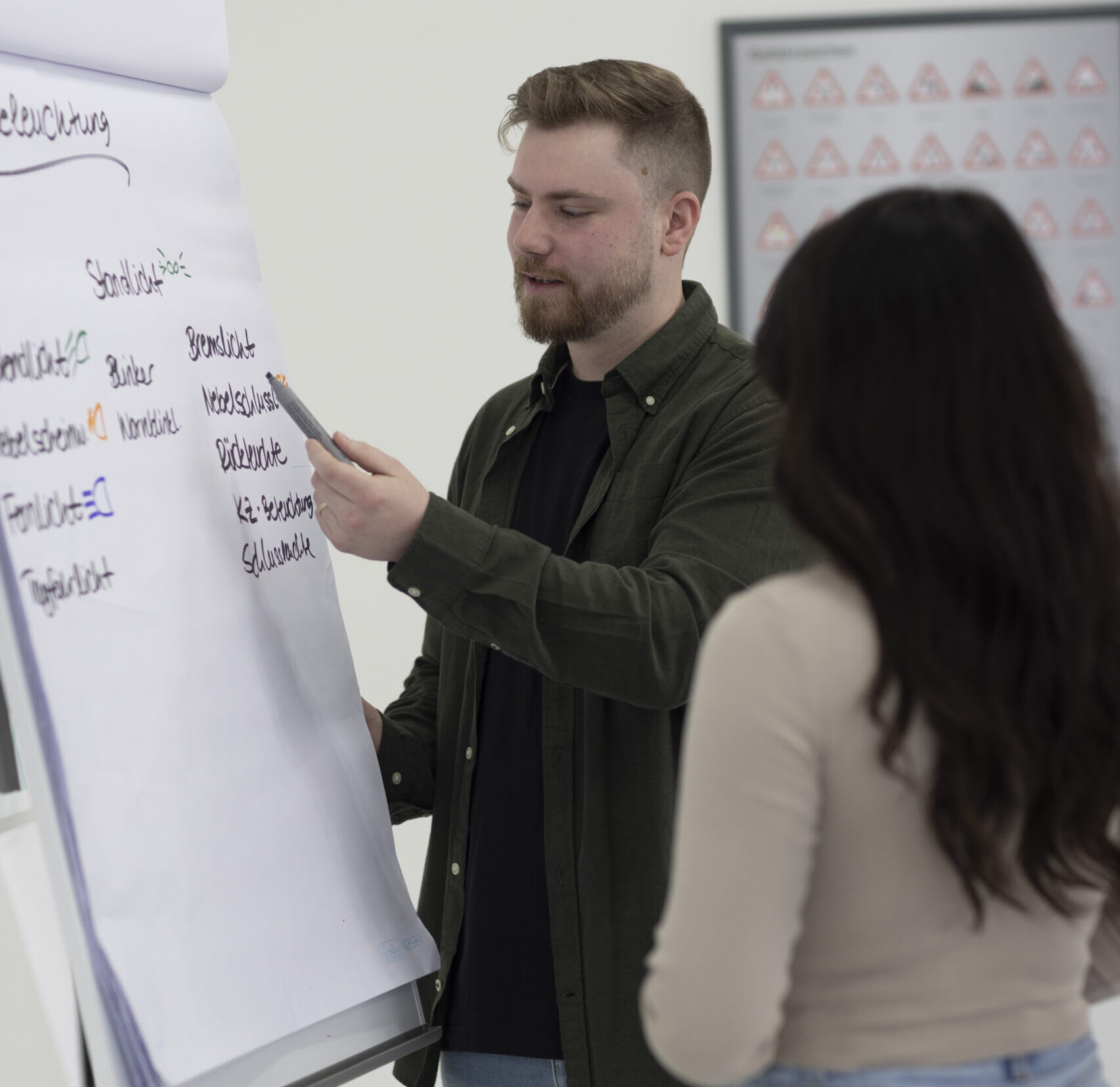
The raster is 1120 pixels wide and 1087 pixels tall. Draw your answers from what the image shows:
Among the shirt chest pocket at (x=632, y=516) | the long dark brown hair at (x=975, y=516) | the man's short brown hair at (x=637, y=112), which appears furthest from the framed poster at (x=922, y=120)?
the long dark brown hair at (x=975, y=516)

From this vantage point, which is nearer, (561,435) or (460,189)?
(561,435)

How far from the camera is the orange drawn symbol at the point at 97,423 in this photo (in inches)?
39.9

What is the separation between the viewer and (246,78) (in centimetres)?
249

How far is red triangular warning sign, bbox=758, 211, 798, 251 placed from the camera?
2.52 metres

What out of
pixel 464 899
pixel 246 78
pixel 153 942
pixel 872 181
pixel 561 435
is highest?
pixel 246 78

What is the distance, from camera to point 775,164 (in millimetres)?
2502

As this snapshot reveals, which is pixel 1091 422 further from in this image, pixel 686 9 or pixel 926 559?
pixel 686 9

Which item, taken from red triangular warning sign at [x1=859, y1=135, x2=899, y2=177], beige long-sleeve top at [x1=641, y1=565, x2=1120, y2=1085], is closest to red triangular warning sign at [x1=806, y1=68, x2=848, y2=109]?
red triangular warning sign at [x1=859, y1=135, x2=899, y2=177]

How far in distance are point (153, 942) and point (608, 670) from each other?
456 mm

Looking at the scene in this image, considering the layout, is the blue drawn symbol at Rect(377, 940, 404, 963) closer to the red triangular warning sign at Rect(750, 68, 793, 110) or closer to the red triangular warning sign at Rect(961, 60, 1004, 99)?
the red triangular warning sign at Rect(750, 68, 793, 110)

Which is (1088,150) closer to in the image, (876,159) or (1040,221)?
(1040,221)

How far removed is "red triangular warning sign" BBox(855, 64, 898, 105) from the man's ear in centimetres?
115

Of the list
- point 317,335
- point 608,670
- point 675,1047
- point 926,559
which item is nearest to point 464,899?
point 608,670

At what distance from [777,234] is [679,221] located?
108cm
